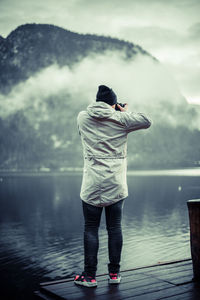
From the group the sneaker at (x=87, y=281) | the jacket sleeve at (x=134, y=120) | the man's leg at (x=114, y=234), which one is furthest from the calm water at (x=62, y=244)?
the jacket sleeve at (x=134, y=120)

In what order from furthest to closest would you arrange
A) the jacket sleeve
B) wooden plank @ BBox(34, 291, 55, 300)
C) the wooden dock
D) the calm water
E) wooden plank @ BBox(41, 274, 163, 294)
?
1. the calm water
2. the jacket sleeve
3. wooden plank @ BBox(41, 274, 163, 294)
4. wooden plank @ BBox(34, 291, 55, 300)
5. the wooden dock

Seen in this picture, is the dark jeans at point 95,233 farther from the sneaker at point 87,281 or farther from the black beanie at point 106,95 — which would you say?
the black beanie at point 106,95

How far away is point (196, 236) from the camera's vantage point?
4336mm

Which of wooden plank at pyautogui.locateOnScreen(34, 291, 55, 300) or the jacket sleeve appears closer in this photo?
wooden plank at pyautogui.locateOnScreen(34, 291, 55, 300)

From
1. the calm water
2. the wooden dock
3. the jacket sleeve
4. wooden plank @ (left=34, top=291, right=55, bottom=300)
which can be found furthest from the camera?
the calm water

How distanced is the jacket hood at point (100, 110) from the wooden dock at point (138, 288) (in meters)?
1.76

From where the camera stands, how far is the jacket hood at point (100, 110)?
415cm

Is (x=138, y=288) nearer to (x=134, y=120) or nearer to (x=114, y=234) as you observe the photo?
(x=114, y=234)

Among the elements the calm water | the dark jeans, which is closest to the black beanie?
the dark jeans

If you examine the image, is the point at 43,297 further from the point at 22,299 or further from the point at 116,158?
the point at 22,299

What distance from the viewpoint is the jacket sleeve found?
4.20m

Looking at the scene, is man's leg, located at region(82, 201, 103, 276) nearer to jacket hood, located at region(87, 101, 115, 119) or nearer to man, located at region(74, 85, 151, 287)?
man, located at region(74, 85, 151, 287)

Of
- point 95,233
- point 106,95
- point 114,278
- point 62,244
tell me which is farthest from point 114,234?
point 62,244

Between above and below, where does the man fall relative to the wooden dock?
above
